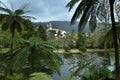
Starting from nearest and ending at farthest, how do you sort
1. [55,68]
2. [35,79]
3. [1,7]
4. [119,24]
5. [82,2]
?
[35,79] → [55,68] → [82,2] → [119,24] → [1,7]

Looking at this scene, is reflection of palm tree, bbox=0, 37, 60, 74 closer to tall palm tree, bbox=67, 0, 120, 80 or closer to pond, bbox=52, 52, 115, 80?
pond, bbox=52, 52, 115, 80

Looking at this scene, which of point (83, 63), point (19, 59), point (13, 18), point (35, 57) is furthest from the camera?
point (13, 18)

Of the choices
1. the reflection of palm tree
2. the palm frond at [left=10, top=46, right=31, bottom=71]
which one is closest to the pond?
the reflection of palm tree

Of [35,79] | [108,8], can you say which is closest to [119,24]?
[108,8]

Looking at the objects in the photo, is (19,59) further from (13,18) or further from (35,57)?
(13,18)

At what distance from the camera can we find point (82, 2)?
16.4 m

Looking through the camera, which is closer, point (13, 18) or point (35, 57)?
point (35, 57)

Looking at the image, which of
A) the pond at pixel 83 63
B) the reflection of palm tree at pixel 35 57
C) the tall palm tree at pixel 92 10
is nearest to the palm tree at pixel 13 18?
the pond at pixel 83 63

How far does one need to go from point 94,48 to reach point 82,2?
6849 cm

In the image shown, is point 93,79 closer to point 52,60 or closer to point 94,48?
point 52,60

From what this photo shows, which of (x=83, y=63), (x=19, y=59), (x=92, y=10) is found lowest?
(x=83, y=63)

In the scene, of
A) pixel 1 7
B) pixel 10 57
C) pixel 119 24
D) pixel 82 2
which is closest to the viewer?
pixel 10 57

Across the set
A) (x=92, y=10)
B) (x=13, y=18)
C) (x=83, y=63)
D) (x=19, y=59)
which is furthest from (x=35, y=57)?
(x=13, y=18)

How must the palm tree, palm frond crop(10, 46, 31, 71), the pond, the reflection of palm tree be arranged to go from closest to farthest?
palm frond crop(10, 46, 31, 71)
the reflection of palm tree
the pond
the palm tree
